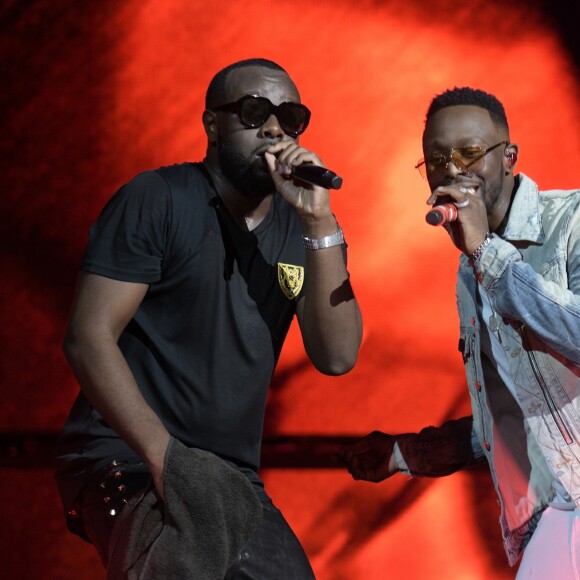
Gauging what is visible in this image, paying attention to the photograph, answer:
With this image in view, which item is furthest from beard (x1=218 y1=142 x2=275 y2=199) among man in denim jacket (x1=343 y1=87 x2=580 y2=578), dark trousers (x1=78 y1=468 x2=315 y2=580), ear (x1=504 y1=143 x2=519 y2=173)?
dark trousers (x1=78 y1=468 x2=315 y2=580)

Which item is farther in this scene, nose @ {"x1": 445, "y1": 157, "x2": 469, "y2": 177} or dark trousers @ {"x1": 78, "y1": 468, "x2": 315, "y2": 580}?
nose @ {"x1": 445, "y1": 157, "x2": 469, "y2": 177}

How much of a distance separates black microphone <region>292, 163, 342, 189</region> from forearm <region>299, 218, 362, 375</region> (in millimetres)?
165

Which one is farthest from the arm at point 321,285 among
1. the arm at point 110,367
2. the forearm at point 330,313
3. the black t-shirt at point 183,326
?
the arm at point 110,367

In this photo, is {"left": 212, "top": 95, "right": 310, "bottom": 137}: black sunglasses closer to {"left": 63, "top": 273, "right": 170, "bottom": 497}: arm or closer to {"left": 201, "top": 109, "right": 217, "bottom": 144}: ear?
{"left": 201, "top": 109, "right": 217, "bottom": 144}: ear

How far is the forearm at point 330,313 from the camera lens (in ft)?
7.20

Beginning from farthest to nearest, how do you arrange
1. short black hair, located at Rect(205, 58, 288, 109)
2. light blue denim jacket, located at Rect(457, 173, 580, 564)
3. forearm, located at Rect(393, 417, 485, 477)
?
forearm, located at Rect(393, 417, 485, 477)
short black hair, located at Rect(205, 58, 288, 109)
light blue denim jacket, located at Rect(457, 173, 580, 564)

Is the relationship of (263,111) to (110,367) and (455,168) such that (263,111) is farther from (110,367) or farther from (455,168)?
(110,367)

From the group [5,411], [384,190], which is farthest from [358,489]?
[5,411]

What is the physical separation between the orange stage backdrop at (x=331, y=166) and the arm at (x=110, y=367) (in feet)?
4.12

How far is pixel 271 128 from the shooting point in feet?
7.38

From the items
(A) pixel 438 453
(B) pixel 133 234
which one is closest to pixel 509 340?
(A) pixel 438 453

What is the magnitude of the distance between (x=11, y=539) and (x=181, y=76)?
1.73 meters

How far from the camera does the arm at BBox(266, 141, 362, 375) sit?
6.99 ft

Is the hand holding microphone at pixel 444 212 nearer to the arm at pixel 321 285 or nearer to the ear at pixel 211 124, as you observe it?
the arm at pixel 321 285
